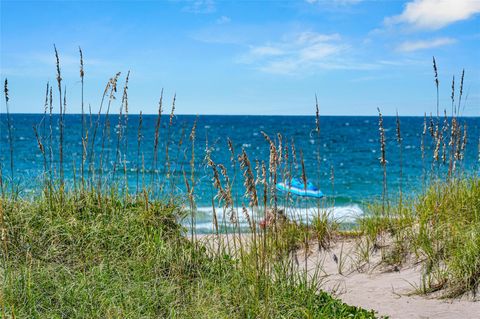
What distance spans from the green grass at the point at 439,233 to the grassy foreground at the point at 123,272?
1182 mm

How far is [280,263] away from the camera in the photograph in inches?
198

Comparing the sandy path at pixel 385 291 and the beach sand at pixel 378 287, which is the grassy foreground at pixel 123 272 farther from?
the sandy path at pixel 385 291

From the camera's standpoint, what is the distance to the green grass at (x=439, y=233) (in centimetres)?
541

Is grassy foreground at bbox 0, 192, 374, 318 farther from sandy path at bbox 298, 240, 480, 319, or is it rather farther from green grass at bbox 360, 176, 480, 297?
green grass at bbox 360, 176, 480, 297

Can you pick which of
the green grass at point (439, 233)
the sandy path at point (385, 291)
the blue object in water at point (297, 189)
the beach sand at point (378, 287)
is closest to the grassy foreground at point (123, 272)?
the beach sand at point (378, 287)

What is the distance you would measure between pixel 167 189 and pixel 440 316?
135 inches

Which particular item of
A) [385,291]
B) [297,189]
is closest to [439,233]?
[385,291]

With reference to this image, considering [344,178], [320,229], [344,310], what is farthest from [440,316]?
[344,178]

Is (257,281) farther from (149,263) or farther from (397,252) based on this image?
(397,252)

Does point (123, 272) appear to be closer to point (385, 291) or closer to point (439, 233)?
point (385, 291)

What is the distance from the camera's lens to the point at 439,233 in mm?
6066

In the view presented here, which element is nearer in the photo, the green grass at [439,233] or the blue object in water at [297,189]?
the blue object in water at [297,189]

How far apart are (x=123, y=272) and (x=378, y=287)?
2.81 m

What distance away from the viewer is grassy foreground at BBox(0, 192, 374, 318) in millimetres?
4352
